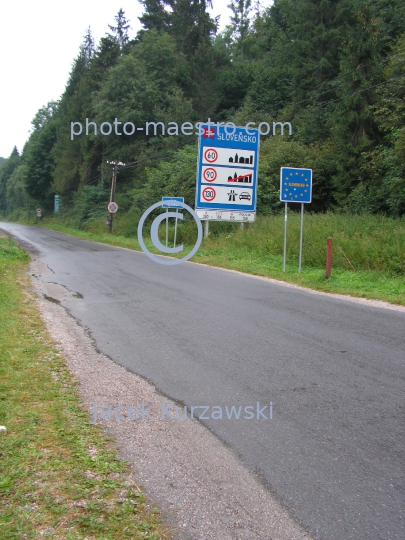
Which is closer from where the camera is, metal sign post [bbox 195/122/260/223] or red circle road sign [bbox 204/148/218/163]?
metal sign post [bbox 195/122/260/223]

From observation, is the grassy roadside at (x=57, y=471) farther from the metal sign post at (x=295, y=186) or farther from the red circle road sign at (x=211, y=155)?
the red circle road sign at (x=211, y=155)

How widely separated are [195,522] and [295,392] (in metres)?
2.33

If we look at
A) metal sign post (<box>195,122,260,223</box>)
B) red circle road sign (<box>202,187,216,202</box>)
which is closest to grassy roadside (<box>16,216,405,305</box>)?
metal sign post (<box>195,122,260,223</box>)

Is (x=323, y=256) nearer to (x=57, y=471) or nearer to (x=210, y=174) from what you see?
(x=210, y=174)

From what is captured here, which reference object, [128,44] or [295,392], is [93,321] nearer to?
[295,392]

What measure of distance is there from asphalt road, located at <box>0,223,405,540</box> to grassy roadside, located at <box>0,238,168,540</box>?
932 millimetres

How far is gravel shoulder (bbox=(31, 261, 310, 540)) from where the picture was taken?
290 cm

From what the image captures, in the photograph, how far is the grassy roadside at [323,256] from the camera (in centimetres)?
1236

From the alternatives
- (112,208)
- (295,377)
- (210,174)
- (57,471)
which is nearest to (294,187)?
(210,174)

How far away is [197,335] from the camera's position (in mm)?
7363

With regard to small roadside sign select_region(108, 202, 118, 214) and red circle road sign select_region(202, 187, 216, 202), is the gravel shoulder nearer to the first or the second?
red circle road sign select_region(202, 187, 216, 202)

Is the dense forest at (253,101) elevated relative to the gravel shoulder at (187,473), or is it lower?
elevated

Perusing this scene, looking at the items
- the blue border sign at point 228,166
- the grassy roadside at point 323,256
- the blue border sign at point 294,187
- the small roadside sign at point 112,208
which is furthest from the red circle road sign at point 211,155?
the small roadside sign at point 112,208

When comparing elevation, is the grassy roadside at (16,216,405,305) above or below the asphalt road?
above
